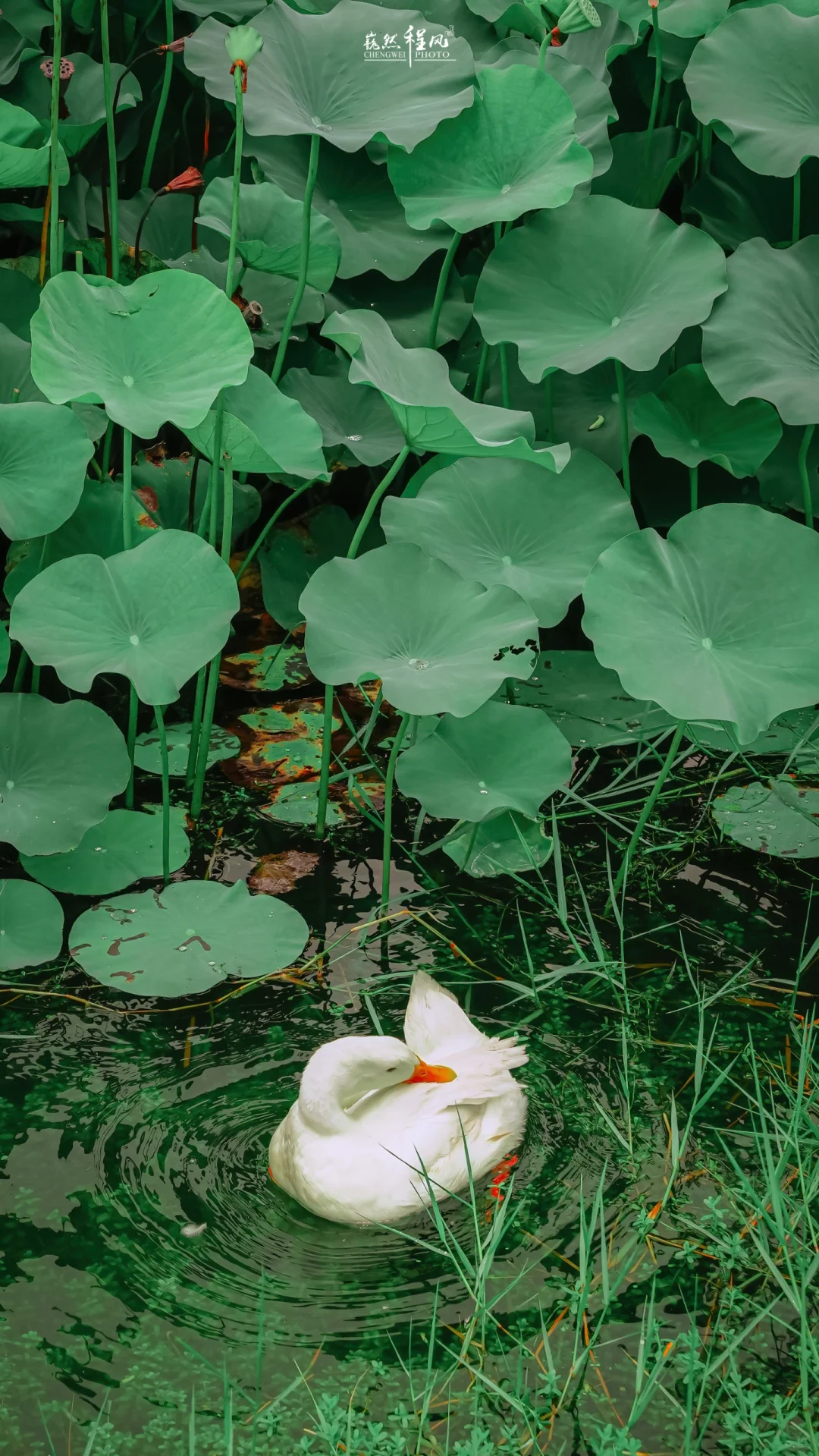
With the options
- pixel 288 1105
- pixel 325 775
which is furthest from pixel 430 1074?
pixel 325 775

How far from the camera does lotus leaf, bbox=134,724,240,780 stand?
7.38 ft

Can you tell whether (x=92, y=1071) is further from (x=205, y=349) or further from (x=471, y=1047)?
(x=205, y=349)

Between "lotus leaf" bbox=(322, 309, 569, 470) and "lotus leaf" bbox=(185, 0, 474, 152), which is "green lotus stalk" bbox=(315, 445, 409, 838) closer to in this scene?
"lotus leaf" bbox=(322, 309, 569, 470)

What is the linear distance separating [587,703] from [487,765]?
501 mm

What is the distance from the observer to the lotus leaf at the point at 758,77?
7.36ft

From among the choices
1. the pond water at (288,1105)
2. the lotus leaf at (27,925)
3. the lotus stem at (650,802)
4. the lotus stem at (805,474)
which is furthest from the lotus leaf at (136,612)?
the lotus stem at (805,474)

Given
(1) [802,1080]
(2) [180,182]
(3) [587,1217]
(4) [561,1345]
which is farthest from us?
(2) [180,182]

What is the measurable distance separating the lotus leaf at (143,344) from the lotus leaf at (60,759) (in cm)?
44

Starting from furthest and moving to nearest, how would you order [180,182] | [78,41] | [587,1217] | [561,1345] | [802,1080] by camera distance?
[78,41] < [180,182] < [802,1080] < [587,1217] < [561,1345]

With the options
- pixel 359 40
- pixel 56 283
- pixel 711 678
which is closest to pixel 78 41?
pixel 359 40

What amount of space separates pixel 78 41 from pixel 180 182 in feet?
3.27

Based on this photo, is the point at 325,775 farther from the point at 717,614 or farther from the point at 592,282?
the point at 592,282

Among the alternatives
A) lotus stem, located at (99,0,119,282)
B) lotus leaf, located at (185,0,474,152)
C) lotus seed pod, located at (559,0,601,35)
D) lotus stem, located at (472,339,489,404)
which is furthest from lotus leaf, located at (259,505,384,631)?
lotus seed pod, located at (559,0,601,35)

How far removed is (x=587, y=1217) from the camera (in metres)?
1.42
